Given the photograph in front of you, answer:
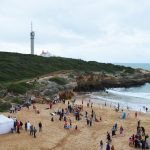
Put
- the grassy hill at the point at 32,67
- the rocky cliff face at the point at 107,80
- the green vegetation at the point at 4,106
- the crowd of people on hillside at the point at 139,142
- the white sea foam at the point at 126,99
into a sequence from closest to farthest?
the crowd of people on hillside at the point at 139,142, the green vegetation at the point at 4,106, the white sea foam at the point at 126,99, the grassy hill at the point at 32,67, the rocky cliff face at the point at 107,80

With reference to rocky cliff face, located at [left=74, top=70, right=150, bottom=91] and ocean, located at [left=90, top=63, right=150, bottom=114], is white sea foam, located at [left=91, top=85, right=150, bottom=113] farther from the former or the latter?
rocky cliff face, located at [left=74, top=70, right=150, bottom=91]

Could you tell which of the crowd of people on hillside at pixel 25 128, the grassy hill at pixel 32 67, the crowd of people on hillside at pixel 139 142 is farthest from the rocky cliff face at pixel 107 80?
the crowd of people on hillside at pixel 139 142

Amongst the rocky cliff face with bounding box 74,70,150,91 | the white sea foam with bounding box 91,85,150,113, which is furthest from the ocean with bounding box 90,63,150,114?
the rocky cliff face with bounding box 74,70,150,91

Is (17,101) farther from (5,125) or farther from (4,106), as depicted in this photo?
(5,125)

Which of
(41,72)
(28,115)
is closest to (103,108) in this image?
(28,115)

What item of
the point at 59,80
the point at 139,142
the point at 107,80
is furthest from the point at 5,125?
the point at 107,80

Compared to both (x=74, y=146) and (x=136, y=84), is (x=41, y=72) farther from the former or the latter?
(x=74, y=146)

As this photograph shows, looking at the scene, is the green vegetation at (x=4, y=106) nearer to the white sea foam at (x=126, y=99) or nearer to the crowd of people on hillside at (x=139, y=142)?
the white sea foam at (x=126, y=99)

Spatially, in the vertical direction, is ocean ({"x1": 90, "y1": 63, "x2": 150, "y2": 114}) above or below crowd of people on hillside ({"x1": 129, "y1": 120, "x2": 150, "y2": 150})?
above
